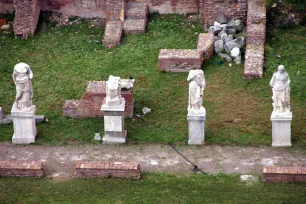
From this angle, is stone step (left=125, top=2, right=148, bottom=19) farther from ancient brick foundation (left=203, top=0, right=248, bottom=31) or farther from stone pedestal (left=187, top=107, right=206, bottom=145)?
stone pedestal (left=187, top=107, right=206, bottom=145)

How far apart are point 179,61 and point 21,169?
6563mm

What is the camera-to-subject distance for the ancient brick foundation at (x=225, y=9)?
3038 centimetres

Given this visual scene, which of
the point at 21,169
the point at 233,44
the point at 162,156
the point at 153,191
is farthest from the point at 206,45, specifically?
the point at 21,169

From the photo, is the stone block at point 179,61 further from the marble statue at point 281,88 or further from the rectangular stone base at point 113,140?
the marble statue at point 281,88

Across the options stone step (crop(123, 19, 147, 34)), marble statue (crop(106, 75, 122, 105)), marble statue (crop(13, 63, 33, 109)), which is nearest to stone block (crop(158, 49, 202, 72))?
stone step (crop(123, 19, 147, 34))

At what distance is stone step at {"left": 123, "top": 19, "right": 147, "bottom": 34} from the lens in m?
30.5

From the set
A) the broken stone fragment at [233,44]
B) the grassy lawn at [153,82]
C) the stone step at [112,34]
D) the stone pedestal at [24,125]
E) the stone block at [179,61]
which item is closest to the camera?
the stone pedestal at [24,125]

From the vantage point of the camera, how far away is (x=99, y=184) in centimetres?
2328

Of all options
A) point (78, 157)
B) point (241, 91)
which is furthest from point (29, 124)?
point (241, 91)

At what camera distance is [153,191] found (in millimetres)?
23031

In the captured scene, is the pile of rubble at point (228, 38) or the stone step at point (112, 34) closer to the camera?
the pile of rubble at point (228, 38)

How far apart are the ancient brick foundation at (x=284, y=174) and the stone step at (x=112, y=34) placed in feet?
27.1

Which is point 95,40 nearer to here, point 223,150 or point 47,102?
point 47,102

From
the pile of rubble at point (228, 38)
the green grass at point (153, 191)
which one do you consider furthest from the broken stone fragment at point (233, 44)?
the green grass at point (153, 191)
